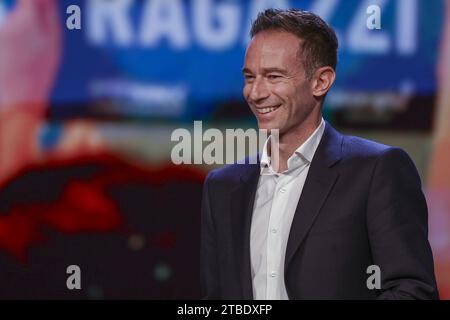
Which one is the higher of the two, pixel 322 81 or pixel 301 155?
pixel 322 81

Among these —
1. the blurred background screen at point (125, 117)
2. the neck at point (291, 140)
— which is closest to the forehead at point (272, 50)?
the neck at point (291, 140)

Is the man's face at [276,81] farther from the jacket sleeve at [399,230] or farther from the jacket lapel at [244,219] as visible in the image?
the jacket sleeve at [399,230]

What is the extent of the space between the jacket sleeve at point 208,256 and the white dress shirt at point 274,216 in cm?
14

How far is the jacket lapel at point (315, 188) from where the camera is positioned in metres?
1.42

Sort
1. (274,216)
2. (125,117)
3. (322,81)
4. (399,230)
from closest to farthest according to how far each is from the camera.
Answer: (399,230) < (274,216) < (322,81) < (125,117)

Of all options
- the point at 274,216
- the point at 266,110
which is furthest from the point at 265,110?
the point at 274,216

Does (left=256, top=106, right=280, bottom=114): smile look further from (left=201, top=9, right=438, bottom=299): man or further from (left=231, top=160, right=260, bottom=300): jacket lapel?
(left=231, top=160, right=260, bottom=300): jacket lapel

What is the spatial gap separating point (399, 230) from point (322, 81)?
407 mm

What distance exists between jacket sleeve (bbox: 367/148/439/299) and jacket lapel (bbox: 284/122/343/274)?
0.09 m

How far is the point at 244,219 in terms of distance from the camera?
1.52 m

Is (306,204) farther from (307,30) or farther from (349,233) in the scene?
(307,30)

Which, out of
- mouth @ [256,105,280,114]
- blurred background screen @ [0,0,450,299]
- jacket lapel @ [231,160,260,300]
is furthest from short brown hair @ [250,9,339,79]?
blurred background screen @ [0,0,450,299]
